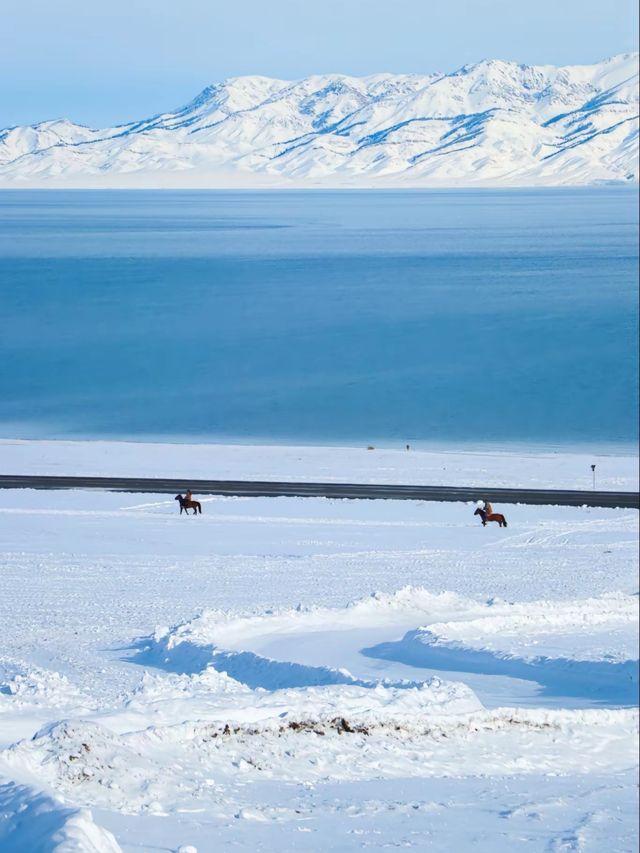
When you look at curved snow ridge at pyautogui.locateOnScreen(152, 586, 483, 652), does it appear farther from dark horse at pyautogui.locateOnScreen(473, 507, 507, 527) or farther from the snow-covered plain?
dark horse at pyautogui.locateOnScreen(473, 507, 507, 527)

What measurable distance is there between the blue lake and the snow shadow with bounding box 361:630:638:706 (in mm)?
1865

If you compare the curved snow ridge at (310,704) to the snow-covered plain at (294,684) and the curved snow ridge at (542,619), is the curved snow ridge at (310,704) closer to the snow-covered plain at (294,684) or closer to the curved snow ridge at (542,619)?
the snow-covered plain at (294,684)

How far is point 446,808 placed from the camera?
418 cm

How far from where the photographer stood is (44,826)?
3771 mm

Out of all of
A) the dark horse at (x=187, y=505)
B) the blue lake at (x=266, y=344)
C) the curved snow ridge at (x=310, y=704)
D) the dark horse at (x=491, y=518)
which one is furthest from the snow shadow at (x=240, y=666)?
the dark horse at (x=491, y=518)

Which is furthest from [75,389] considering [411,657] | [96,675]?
[411,657]

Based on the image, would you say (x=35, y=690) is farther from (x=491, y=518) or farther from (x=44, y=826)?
(x=491, y=518)

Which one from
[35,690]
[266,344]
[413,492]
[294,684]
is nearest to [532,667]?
[294,684]

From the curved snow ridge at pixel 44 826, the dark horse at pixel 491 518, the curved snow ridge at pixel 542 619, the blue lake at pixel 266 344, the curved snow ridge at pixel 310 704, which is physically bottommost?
the curved snow ridge at pixel 44 826

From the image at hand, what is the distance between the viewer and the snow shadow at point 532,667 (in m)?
5.08

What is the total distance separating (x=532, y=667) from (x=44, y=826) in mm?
2511

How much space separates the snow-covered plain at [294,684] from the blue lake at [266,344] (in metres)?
0.40

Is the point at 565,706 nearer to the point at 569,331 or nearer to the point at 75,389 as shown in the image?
the point at 75,389

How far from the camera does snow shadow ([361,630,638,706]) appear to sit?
16.7 feet
